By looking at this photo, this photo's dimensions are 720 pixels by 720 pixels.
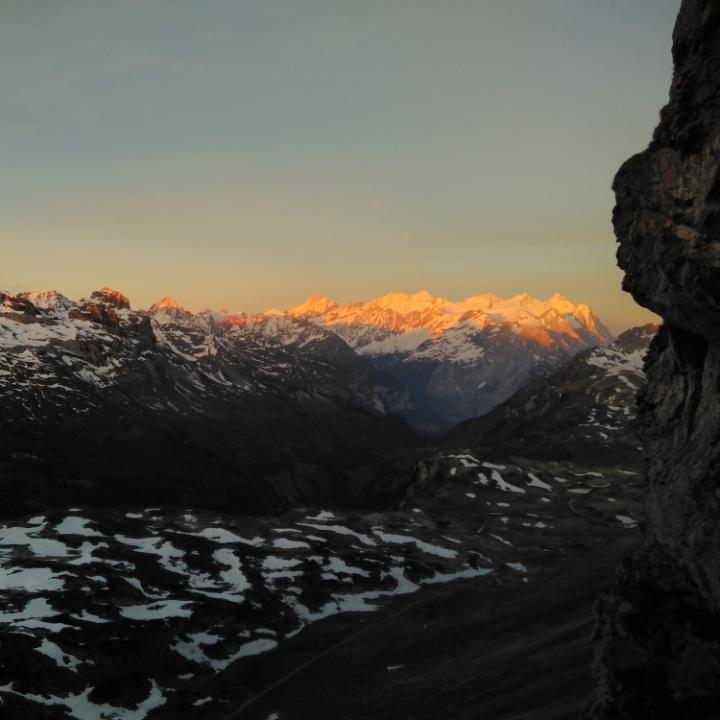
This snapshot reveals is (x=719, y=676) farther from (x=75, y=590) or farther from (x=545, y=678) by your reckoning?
(x=75, y=590)

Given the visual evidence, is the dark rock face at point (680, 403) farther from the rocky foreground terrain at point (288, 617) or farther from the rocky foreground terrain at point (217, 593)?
the rocky foreground terrain at point (217, 593)

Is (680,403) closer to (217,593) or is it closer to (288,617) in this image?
(288,617)

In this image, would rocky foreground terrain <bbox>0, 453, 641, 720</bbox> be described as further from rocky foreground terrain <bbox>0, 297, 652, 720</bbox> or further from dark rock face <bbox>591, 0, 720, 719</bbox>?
dark rock face <bbox>591, 0, 720, 719</bbox>

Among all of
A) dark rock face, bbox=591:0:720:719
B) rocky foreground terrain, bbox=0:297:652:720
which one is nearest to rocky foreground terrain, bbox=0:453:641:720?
rocky foreground terrain, bbox=0:297:652:720

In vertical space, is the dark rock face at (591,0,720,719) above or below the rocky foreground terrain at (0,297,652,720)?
above

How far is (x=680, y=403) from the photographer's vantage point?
2324 inches

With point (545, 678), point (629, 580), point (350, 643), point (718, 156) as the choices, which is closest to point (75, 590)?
point (350, 643)

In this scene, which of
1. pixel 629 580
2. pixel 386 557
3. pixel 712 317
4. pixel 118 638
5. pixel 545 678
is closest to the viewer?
pixel 712 317

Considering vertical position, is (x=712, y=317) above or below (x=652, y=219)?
below

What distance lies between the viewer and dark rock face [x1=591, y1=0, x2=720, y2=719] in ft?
159

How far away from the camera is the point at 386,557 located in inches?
6398

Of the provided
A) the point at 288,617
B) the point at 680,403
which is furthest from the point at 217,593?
the point at 680,403

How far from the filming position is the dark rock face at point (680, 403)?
4834cm

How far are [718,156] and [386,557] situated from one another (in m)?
131
